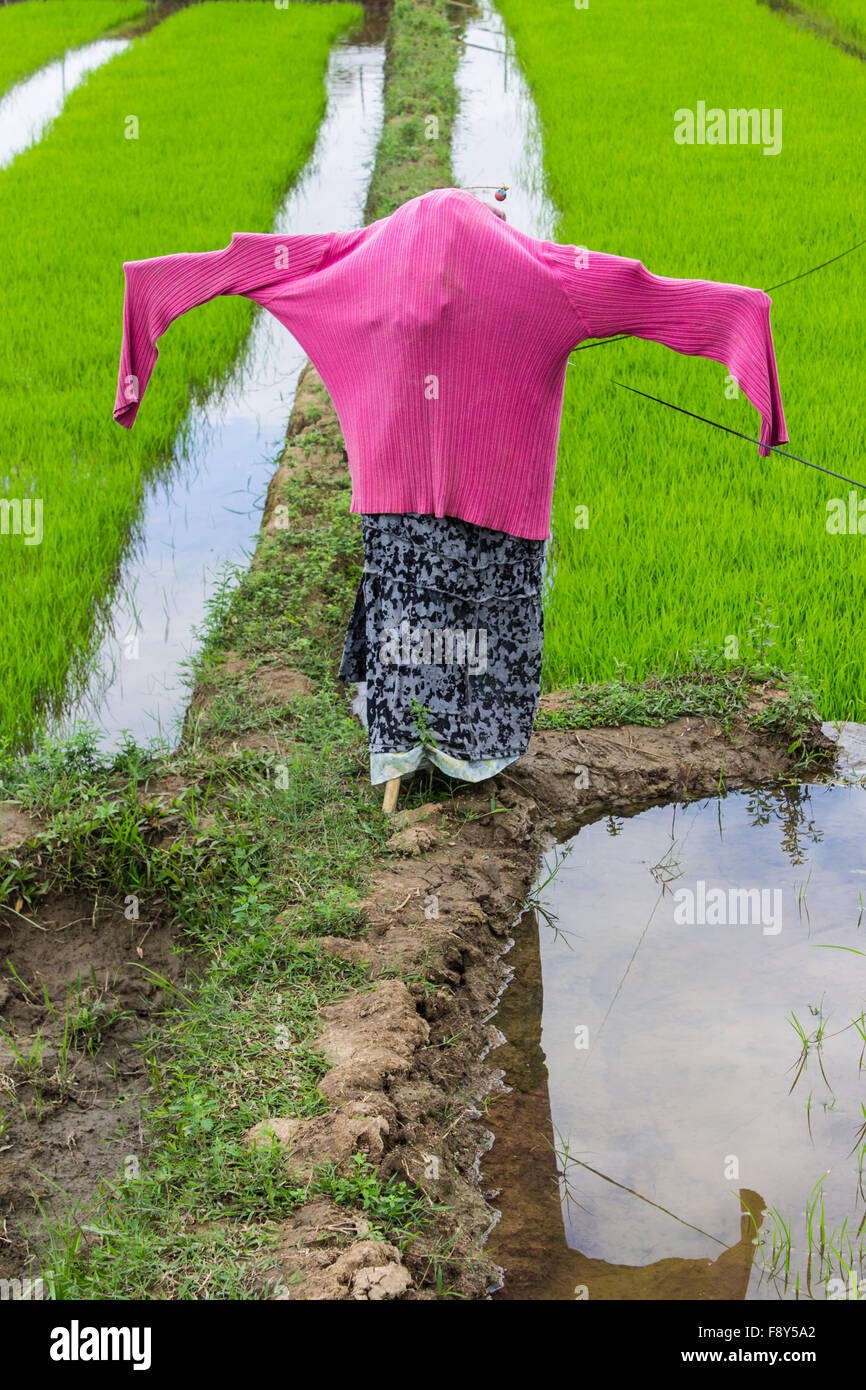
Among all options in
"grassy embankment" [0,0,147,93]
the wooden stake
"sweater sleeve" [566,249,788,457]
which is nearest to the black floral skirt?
the wooden stake

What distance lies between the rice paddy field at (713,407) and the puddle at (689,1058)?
0.69m

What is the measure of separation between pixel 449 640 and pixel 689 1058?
1.06 meters

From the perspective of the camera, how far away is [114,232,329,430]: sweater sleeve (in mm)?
2730

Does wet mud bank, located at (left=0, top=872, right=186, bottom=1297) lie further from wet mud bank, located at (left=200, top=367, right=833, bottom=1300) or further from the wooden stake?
the wooden stake

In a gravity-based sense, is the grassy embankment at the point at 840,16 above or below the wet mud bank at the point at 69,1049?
above

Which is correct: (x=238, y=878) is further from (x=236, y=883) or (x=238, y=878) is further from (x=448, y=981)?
(x=448, y=981)

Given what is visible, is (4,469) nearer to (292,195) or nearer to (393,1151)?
(393,1151)

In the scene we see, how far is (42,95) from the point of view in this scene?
10492 millimetres

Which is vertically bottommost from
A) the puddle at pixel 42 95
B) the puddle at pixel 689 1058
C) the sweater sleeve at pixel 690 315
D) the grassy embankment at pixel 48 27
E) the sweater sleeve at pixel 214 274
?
the puddle at pixel 689 1058

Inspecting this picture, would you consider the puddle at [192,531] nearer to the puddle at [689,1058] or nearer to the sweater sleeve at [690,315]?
the puddle at [689,1058]

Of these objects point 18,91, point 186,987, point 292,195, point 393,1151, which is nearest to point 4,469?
point 186,987

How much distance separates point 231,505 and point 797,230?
349cm

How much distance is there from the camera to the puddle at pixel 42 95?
9273 mm

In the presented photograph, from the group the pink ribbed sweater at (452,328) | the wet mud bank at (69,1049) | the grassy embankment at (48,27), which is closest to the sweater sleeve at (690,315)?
the pink ribbed sweater at (452,328)
